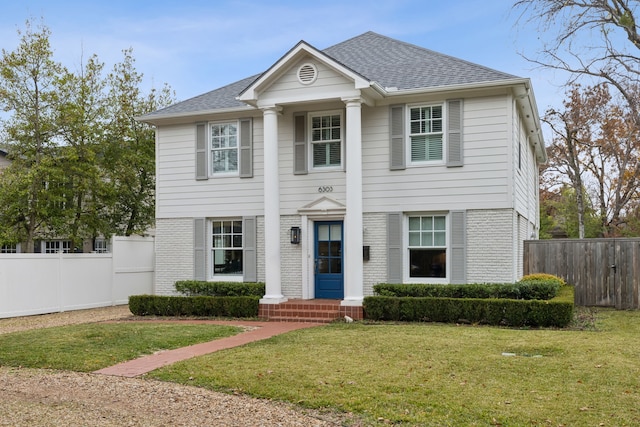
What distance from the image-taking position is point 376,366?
322 inches

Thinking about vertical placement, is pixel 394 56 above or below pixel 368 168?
above

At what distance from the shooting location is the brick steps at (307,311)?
1380 centimetres

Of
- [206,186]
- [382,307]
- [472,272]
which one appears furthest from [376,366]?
[206,186]

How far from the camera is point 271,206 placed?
14.7 metres

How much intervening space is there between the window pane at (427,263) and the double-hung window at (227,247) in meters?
4.57

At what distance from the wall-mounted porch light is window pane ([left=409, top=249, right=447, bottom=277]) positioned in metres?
2.79

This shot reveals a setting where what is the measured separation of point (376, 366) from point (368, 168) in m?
7.39

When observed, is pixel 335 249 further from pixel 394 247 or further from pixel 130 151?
pixel 130 151

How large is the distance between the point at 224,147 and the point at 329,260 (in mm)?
4136

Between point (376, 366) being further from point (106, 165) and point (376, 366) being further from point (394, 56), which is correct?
point (106, 165)

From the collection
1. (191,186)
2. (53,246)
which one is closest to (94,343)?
(191,186)

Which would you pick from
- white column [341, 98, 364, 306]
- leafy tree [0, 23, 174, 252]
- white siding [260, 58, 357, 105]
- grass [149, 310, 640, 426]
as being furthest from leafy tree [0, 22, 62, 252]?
grass [149, 310, 640, 426]

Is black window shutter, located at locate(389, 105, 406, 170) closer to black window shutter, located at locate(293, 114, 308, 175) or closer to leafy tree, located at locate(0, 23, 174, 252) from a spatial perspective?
black window shutter, located at locate(293, 114, 308, 175)

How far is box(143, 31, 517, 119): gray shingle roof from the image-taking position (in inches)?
567
